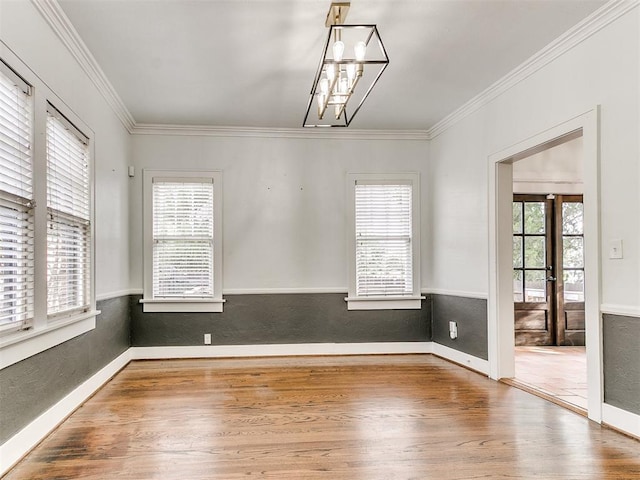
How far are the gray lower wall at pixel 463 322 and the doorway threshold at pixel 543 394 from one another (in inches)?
14.8

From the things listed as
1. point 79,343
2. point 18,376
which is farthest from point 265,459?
point 79,343

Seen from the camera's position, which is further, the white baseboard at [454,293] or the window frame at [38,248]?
the white baseboard at [454,293]

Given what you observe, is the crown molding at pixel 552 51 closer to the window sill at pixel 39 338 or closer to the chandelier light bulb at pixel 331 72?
the chandelier light bulb at pixel 331 72

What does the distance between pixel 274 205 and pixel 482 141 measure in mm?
2429

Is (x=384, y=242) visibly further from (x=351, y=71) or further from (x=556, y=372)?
(x=351, y=71)

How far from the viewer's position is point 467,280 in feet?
16.4

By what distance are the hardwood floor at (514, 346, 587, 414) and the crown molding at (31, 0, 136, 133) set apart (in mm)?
4406

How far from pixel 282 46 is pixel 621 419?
3.40m

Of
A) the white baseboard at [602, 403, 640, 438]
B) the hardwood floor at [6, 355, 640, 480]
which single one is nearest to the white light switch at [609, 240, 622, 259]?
the white baseboard at [602, 403, 640, 438]

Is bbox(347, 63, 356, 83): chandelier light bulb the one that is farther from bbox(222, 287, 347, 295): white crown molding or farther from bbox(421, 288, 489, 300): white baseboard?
bbox(222, 287, 347, 295): white crown molding

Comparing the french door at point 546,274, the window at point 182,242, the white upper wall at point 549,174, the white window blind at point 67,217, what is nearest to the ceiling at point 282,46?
the white window blind at point 67,217

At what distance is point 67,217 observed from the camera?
3447mm

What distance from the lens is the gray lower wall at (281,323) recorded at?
5484 mm

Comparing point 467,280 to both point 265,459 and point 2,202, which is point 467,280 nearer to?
point 265,459
